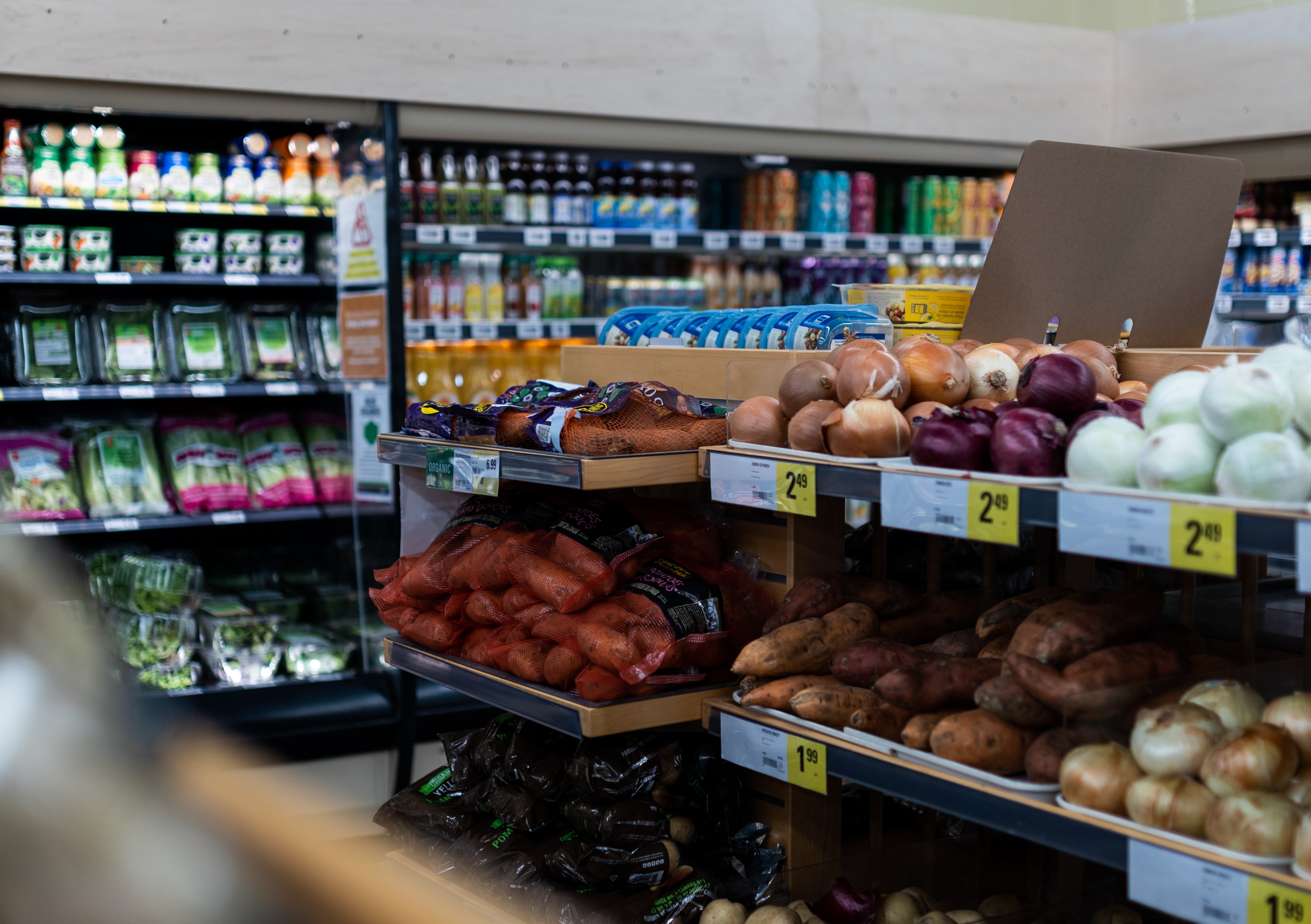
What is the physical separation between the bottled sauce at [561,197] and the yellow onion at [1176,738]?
131 inches

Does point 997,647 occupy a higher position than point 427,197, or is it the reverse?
point 427,197

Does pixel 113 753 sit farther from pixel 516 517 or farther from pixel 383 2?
pixel 383 2

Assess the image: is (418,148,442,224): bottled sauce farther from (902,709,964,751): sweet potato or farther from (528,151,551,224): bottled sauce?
(902,709,964,751): sweet potato

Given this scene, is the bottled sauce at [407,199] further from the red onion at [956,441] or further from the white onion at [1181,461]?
the white onion at [1181,461]

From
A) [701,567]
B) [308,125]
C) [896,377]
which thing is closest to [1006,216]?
[896,377]

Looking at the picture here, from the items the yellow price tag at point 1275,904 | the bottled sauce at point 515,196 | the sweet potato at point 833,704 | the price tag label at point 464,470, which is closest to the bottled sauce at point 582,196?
the bottled sauce at point 515,196

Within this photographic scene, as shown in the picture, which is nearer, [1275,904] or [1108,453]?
[1275,904]

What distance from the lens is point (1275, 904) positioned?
108 cm

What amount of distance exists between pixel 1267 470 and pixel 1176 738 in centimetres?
30

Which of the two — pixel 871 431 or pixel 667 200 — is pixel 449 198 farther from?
pixel 871 431

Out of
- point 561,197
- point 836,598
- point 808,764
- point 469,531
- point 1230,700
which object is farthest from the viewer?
point 561,197

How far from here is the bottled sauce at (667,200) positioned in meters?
4.46

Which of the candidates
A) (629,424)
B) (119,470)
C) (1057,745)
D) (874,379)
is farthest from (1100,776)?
(119,470)

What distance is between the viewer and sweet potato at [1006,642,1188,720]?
130 centimetres
